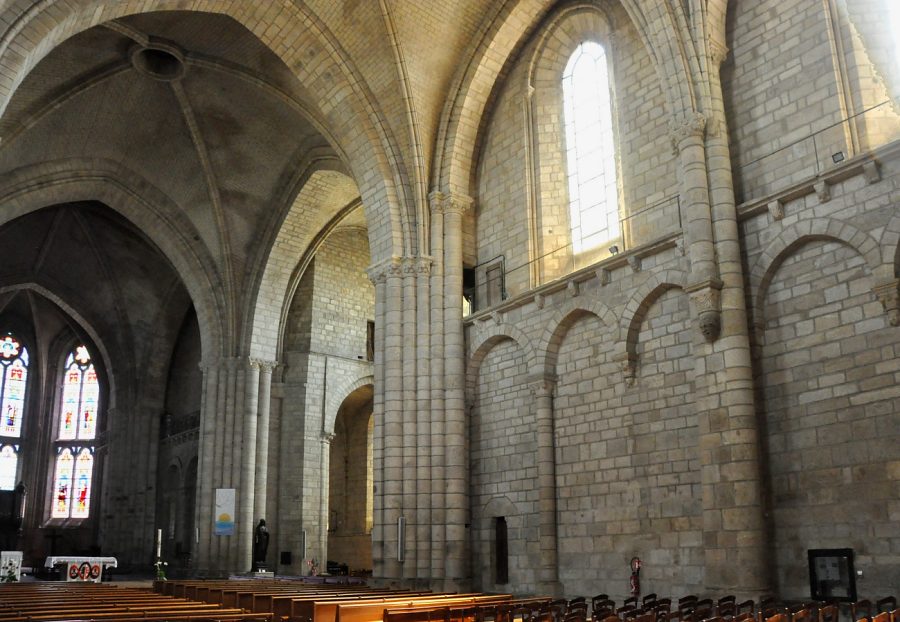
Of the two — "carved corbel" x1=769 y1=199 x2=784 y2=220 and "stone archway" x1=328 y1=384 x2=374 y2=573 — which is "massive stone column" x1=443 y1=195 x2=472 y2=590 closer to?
"carved corbel" x1=769 y1=199 x2=784 y2=220

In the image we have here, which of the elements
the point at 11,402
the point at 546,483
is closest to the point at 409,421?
the point at 546,483

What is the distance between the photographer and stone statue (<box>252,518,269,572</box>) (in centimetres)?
2567

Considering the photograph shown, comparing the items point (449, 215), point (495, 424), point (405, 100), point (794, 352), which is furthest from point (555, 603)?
point (405, 100)

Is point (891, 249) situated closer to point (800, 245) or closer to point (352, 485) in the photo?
point (800, 245)

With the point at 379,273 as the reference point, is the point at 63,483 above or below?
below

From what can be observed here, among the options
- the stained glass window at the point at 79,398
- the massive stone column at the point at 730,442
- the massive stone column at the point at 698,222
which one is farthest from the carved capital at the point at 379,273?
the stained glass window at the point at 79,398

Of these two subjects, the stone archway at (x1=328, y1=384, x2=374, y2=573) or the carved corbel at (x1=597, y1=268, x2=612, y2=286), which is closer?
the carved corbel at (x1=597, y1=268, x2=612, y2=286)

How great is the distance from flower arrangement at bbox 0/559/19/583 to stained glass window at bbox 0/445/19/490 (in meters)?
19.9

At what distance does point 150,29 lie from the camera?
22.1 metres

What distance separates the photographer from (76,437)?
42.3 m

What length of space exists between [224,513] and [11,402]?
2199 cm

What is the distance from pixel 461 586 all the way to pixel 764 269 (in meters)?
9.01

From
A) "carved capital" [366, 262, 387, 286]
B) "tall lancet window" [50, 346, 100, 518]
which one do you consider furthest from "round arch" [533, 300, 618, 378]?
"tall lancet window" [50, 346, 100, 518]

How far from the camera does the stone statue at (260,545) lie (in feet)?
84.2
